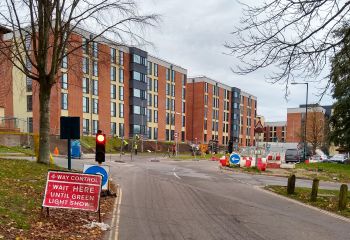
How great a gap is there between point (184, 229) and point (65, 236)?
8.38ft

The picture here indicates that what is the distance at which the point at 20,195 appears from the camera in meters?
9.52

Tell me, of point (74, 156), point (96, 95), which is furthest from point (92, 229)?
point (96, 95)

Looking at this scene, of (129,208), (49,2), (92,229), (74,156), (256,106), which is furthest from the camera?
(256,106)

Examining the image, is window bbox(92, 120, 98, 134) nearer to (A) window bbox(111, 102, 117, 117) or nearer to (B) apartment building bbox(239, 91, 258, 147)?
(A) window bbox(111, 102, 117, 117)

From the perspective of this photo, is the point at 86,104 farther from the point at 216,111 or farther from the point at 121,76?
the point at 216,111

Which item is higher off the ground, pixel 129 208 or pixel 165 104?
pixel 165 104

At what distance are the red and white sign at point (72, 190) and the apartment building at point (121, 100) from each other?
3616 cm

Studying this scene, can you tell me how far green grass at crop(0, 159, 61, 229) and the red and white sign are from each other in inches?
21.3

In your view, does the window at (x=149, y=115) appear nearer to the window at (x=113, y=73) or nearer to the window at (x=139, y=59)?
the window at (x=139, y=59)

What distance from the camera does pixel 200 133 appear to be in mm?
92562

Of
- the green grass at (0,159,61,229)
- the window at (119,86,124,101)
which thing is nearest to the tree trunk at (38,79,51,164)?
Result: the green grass at (0,159,61,229)

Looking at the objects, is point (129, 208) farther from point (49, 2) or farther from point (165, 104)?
point (165, 104)

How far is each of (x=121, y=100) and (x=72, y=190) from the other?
2299 inches

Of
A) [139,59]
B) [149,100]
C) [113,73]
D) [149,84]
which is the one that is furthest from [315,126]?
[113,73]
